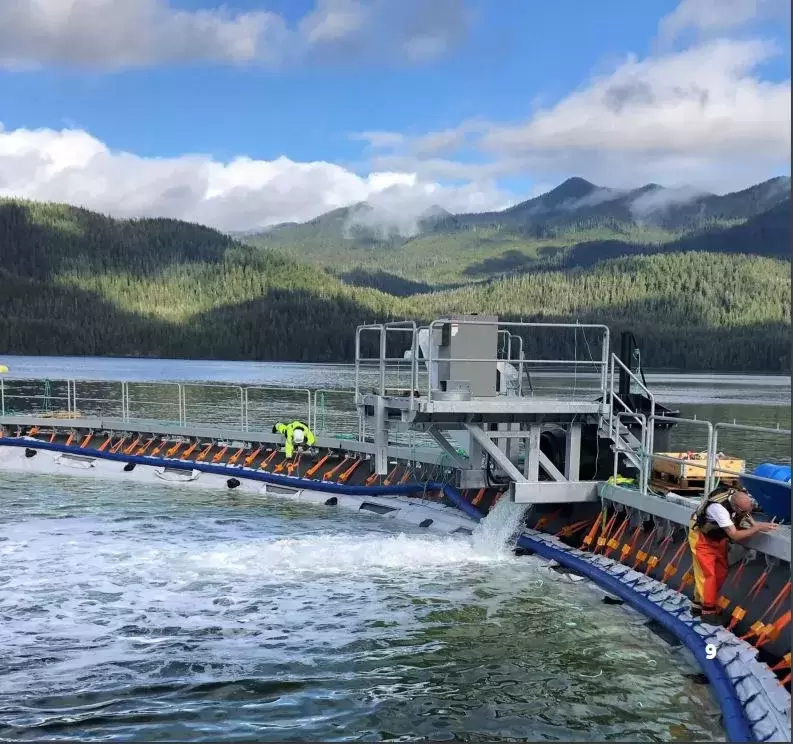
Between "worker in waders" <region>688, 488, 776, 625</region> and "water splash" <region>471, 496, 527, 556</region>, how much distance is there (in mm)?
4332

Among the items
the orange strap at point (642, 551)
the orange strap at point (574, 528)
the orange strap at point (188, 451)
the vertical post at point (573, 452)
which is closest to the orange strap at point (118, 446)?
the orange strap at point (188, 451)

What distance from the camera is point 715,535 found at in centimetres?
929

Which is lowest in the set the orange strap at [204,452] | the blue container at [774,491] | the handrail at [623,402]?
the orange strap at [204,452]

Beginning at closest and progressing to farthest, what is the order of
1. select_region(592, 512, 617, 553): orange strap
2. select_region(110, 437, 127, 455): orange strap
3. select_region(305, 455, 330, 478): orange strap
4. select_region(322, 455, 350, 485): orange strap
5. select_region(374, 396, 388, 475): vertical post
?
select_region(592, 512, 617, 553): orange strap, select_region(374, 396, 388, 475): vertical post, select_region(322, 455, 350, 485): orange strap, select_region(305, 455, 330, 478): orange strap, select_region(110, 437, 127, 455): orange strap

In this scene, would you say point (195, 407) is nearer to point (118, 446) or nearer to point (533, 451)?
point (118, 446)

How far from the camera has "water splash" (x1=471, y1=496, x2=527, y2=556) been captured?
13867 millimetres

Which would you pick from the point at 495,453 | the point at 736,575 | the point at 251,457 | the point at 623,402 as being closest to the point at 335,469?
the point at 251,457

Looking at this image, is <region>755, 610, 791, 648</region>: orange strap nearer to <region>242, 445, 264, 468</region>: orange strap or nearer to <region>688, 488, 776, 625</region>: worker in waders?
<region>688, 488, 776, 625</region>: worker in waders

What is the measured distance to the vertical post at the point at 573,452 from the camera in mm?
13820

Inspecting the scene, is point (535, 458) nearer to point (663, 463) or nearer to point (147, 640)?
point (663, 463)

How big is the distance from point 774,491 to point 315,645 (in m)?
5.68

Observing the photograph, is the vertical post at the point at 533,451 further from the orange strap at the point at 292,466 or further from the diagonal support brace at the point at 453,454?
the orange strap at the point at 292,466

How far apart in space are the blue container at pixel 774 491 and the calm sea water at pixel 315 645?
82.2 inches

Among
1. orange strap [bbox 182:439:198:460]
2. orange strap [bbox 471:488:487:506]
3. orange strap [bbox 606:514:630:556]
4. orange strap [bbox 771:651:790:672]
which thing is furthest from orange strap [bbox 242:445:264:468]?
orange strap [bbox 771:651:790:672]
